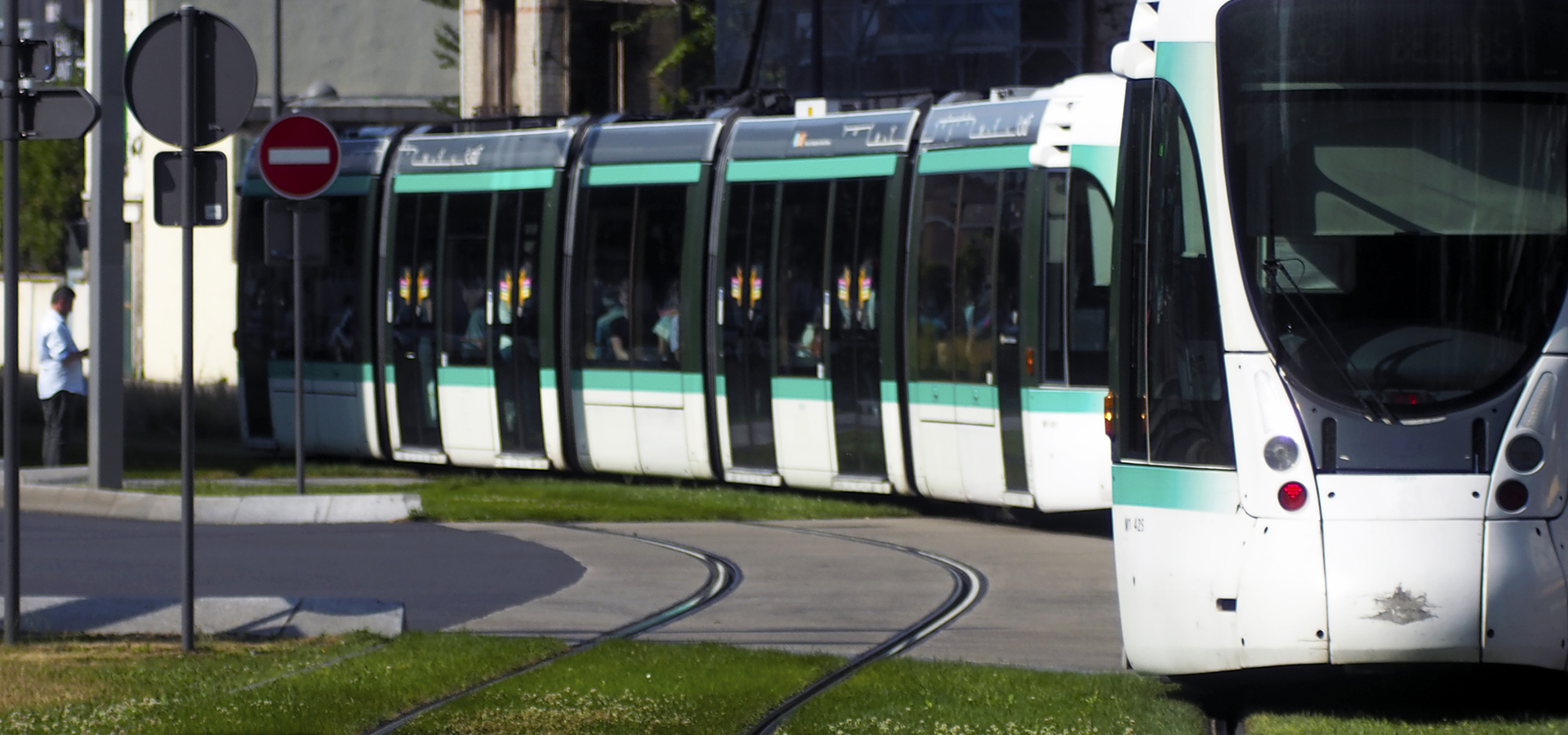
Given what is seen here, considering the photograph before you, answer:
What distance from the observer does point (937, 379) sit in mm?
15312

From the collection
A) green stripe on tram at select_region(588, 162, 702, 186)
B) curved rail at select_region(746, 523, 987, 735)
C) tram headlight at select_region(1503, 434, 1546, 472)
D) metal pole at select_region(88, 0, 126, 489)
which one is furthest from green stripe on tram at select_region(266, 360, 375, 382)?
tram headlight at select_region(1503, 434, 1546, 472)

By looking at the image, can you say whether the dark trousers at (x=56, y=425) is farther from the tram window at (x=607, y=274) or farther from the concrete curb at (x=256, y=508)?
the tram window at (x=607, y=274)

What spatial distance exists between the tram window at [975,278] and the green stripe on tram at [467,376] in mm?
5026

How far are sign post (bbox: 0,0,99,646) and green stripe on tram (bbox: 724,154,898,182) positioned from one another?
7.42m

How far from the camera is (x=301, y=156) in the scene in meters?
15.3

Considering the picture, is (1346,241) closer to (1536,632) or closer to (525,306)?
(1536,632)

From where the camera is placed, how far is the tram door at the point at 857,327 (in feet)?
52.0

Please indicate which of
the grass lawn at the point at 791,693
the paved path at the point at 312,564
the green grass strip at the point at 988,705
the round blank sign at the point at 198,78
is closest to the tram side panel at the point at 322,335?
the paved path at the point at 312,564

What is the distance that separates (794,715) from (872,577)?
4.67 metres

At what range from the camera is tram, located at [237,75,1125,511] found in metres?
14.5

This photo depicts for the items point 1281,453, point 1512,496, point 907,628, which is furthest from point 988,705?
point 907,628

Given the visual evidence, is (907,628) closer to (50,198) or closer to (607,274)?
(607,274)

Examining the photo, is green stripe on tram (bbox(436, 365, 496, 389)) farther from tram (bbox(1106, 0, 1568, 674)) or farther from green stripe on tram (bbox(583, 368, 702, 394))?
tram (bbox(1106, 0, 1568, 674))

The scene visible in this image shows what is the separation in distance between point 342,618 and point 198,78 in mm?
2433
